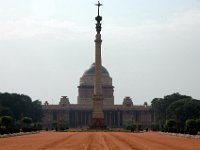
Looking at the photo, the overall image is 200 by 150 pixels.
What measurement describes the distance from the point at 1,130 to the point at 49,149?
3838cm

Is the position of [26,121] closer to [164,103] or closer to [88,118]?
[164,103]

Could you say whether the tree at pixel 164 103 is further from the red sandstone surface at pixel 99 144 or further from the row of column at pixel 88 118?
the red sandstone surface at pixel 99 144

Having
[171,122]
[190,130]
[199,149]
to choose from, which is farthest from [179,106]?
[199,149]

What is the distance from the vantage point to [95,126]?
124688mm

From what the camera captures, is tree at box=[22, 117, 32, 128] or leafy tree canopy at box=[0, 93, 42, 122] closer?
tree at box=[22, 117, 32, 128]

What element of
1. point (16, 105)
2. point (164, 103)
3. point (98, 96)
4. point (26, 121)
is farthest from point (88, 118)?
point (26, 121)

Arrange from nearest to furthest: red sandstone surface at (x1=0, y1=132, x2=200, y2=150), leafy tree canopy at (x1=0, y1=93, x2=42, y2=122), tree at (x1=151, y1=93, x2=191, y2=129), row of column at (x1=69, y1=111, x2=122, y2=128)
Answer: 1. red sandstone surface at (x1=0, y1=132, x2=200, y2=150)
2. leafy tree canopy at (x1=0, y1=93, x2=42, y2=122)
3. tree at (x1=151, y1=93, x2=191, y2=129)
4. row of column at (x1=69, y1=111, x2=122, y2=128)

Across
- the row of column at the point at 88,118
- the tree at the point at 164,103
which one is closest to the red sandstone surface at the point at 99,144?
the tree at the point at 164,103

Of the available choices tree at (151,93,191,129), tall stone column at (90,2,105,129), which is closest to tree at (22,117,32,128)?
tall stone column at (90,2,105,129)

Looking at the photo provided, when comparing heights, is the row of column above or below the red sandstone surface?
above

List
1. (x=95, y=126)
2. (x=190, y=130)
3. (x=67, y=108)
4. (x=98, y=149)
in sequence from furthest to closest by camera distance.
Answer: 1. (x=67, y=108)
2. (x=95, y=126)
3. (x=190, y=130)
4. (x=98, y=149)

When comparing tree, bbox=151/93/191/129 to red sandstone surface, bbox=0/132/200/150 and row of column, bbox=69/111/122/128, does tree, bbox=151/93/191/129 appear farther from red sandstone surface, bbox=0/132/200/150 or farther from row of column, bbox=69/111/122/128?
red sandstone surface, bbox=0/132/200/150

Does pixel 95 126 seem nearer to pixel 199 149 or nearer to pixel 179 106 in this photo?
pixel 179 106

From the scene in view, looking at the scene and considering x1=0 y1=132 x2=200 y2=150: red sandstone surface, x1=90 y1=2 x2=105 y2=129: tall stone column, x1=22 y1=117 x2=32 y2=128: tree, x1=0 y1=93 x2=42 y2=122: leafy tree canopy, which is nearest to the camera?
x1=0 y1=132 x2=200 y2=150: red sandstone surface
